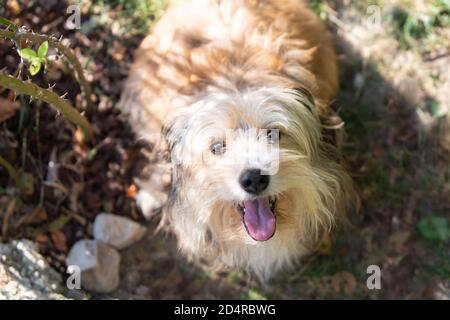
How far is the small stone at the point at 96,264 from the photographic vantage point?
3830 millimetres

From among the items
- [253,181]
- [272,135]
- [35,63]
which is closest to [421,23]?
[272,135]

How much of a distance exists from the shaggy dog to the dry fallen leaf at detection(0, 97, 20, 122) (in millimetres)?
821

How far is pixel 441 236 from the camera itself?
13.5ft

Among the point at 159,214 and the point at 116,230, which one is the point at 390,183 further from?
the point at 116,230

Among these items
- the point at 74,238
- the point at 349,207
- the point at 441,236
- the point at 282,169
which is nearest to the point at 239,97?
the point at 282,169

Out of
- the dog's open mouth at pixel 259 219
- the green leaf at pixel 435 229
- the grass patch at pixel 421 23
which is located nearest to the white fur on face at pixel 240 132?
the dog's open mouth at pixel 259 219

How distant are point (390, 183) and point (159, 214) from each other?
1.61 m

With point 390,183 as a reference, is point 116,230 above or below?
below

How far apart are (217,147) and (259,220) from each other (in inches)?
16.4

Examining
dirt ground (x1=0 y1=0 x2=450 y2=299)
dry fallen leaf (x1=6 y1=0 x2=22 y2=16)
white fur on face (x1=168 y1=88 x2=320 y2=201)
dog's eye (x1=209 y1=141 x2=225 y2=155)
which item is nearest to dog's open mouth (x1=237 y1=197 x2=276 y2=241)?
white fur on face (x1=168 y1=88 x2=320 y2=201)

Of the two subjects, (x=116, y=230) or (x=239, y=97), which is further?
(x=116, y=230)
